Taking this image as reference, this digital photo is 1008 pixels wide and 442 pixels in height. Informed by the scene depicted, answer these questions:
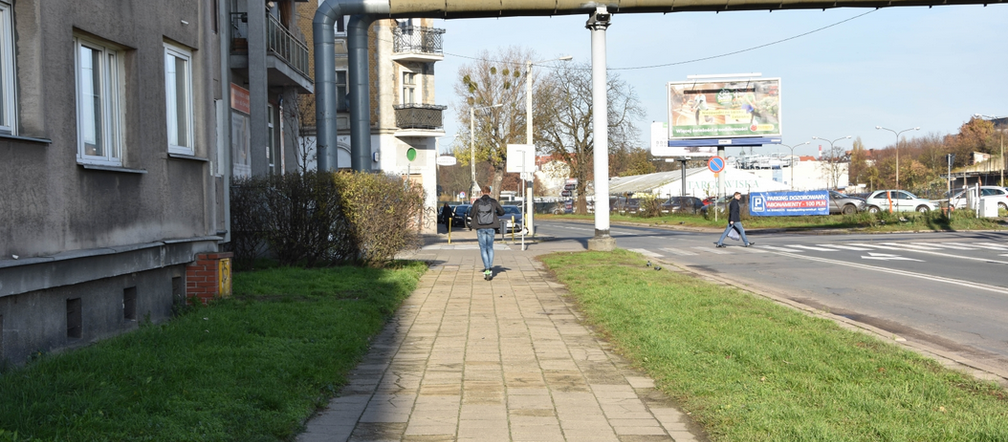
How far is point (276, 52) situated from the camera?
20.5 m

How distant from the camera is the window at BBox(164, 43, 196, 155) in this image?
10.1 m

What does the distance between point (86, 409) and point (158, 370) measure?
1.30 meters

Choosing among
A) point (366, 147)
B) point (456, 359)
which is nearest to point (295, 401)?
point (456, 359)

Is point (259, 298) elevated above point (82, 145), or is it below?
below

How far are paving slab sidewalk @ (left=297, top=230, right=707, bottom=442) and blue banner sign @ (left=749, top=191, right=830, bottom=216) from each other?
107ft

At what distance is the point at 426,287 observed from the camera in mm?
13977

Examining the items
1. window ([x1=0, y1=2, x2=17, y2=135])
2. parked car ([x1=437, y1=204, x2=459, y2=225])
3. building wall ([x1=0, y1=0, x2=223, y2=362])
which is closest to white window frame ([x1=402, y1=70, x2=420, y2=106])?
parked car ([x1=437, y1=204, x2=459, y2=225])

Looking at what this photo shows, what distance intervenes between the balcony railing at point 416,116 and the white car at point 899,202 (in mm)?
26918

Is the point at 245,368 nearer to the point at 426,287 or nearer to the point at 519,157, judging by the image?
the point at 426,287

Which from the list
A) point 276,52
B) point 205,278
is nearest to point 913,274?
point 205,278

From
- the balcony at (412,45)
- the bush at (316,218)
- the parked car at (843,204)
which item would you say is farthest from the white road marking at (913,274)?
the parked car at (843,204)

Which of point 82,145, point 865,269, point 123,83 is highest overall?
point 123,83

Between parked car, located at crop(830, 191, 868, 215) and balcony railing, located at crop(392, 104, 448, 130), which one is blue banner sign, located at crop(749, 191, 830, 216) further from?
balcony railing, located at crop(392, 104, 448, 130)

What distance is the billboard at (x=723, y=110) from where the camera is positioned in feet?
162
